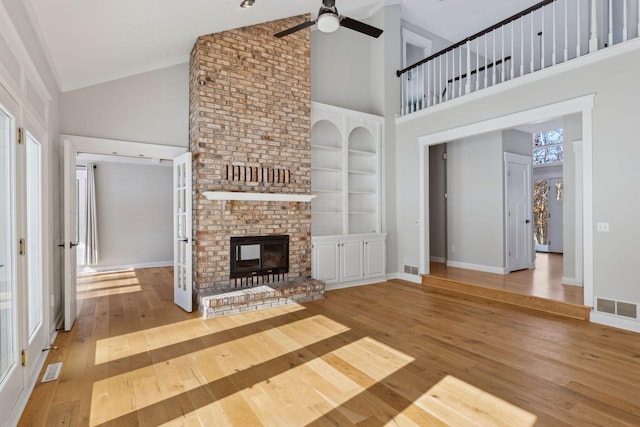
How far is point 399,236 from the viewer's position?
21.6 ft

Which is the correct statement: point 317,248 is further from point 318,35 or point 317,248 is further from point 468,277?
point 318,35

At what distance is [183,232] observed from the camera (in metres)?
4.71

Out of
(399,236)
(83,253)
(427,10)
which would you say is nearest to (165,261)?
(83,253)

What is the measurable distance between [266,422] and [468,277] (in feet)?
15.5

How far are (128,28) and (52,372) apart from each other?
10.8 feet

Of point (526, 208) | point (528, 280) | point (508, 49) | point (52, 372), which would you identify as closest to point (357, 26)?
point (52, 372)

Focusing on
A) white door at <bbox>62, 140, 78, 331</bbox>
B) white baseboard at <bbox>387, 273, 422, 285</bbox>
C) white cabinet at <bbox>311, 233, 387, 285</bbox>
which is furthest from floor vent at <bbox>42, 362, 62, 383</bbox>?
white baseboard at <bbox>387, 273, 422, 285</bbox>

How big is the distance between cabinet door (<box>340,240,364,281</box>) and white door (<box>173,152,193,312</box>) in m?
2.51

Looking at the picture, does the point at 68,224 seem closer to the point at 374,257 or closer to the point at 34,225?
the point at 34,225

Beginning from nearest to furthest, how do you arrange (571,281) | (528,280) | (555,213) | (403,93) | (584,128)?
(584,128) → (571,281) → (528,280) → (403,93) → (555,213)

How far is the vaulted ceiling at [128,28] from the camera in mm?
2898

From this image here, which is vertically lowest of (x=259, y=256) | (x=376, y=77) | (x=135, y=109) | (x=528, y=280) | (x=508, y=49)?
(x=528, y=280)

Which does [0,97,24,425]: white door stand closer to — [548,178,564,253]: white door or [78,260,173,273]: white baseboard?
[78,260,173,273]: white baseboard

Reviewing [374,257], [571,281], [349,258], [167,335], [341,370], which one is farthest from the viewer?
[374,257]
